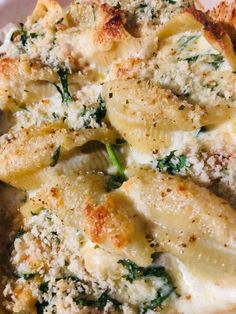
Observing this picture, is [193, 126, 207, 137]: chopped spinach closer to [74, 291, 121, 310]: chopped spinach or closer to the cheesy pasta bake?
the cheesy pasta bake

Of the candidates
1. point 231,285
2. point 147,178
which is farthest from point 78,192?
point 231,285

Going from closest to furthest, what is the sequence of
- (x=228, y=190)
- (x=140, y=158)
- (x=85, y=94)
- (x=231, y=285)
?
1. (x=231, y=285)
2. (x=228, y=190)
3. (x=140, y=158)
4. (x=85, y=94)

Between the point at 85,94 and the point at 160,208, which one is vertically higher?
the point at 85,94

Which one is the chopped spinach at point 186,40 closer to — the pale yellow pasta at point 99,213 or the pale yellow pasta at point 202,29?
the pale yellow pasta at point 202,29

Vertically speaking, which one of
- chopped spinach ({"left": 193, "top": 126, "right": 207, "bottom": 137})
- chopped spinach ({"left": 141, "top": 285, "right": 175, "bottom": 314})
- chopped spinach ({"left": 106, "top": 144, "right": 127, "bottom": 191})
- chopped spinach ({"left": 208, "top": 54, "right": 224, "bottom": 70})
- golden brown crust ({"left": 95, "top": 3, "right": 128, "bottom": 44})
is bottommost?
chopped spinach ({"left": 141, "top": 285, "right": 175, "bottom": 314})

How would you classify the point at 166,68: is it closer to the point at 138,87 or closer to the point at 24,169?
the point at 138,87

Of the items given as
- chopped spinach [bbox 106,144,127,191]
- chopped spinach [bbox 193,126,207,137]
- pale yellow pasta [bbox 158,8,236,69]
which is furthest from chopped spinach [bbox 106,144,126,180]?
pale yellow pasta [bbox 158,8,236,69]

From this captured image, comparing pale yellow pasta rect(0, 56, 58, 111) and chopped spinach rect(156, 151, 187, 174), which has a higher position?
pale yellow pasta rect(0, 56, 58, 111)
